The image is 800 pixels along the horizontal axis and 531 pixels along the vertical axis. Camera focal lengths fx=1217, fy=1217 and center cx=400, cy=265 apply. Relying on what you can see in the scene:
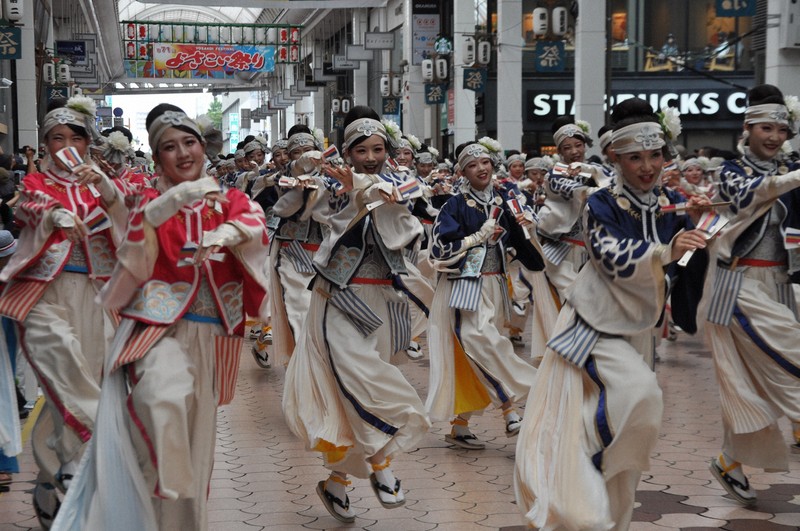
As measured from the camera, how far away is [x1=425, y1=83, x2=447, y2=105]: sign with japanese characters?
29.6 metres

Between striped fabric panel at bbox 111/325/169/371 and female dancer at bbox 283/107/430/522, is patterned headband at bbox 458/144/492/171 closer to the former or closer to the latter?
female dancer at bbox 283/107/430/522

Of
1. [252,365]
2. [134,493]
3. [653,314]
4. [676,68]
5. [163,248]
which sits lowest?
[252,365]

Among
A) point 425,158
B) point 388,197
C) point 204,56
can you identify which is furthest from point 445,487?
point 204,56

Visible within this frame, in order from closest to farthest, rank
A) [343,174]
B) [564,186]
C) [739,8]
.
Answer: [343,174]
[564,186]
[739,8]

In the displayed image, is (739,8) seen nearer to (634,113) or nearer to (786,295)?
(786,295)

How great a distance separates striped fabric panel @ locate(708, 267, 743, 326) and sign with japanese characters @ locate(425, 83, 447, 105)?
75.4 ft

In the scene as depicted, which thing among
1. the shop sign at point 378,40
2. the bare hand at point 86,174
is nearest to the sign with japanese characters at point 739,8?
the bare hand at point 86,174

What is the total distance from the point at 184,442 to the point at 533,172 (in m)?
12.0

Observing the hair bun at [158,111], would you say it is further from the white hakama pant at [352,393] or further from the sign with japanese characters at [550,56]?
the sign with japanese characters at [550,56]

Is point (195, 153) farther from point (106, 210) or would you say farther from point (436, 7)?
point (436, 7)

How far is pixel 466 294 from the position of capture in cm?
852

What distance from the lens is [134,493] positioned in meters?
4.63

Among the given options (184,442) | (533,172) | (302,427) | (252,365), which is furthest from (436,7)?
(184,442)

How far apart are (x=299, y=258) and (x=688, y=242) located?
683cm
